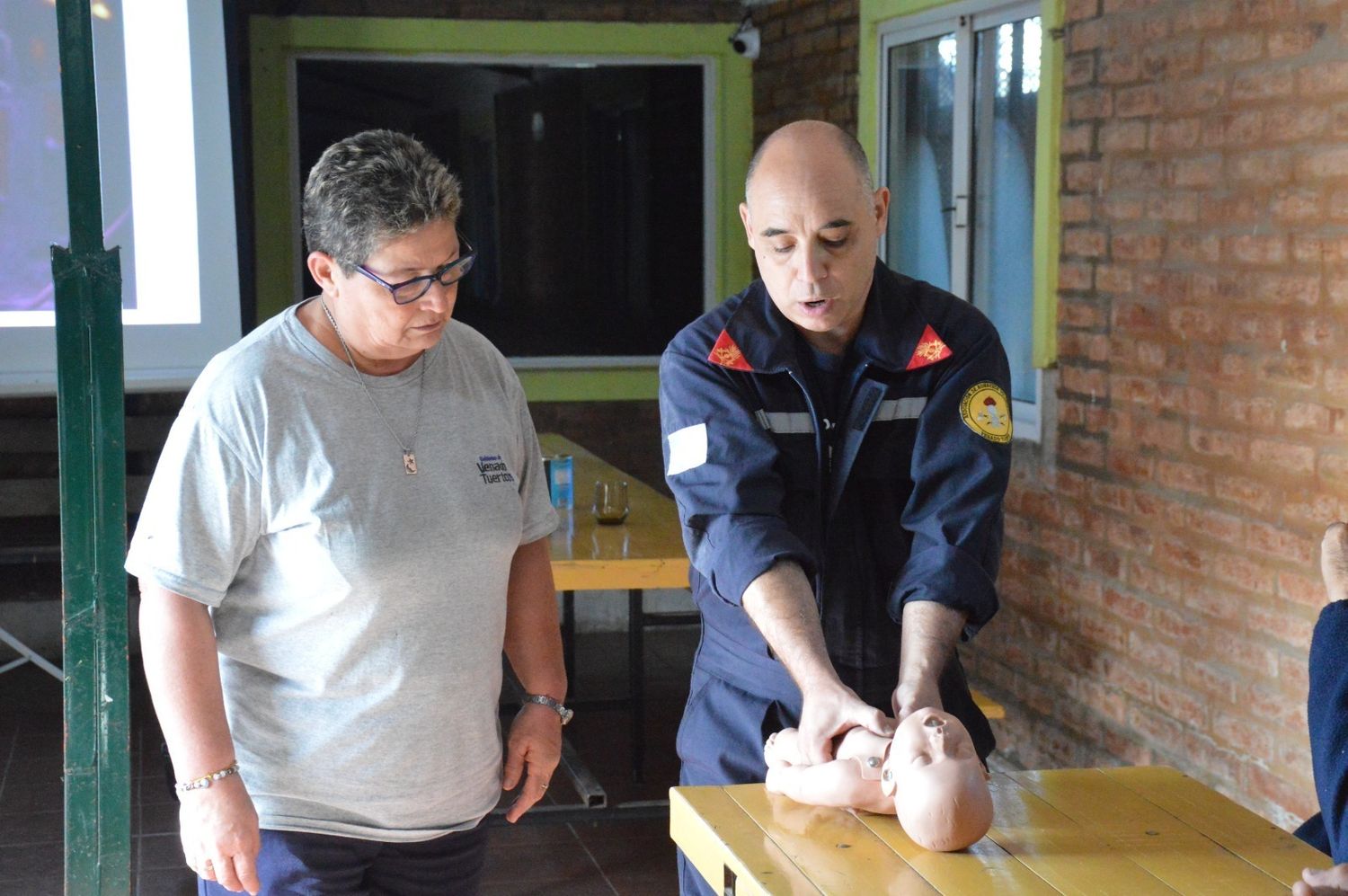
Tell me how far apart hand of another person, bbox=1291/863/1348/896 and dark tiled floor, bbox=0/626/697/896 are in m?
2.38

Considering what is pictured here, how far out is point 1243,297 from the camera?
3137 mm

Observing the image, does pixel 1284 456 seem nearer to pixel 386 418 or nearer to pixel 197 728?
pixel 386 418

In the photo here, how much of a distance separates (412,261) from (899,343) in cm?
65

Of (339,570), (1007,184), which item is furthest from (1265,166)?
(339,570)

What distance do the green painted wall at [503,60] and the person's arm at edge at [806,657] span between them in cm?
444

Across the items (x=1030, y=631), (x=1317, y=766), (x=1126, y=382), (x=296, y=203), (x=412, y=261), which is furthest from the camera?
(x=296, y=203)

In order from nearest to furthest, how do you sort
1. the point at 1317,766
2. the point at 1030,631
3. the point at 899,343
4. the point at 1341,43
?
the point at 1317,766, the point at 899,343, the point at 1341,43, the point at 1030,631

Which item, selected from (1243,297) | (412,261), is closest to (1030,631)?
(1243,297)

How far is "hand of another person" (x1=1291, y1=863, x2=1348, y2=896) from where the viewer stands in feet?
4.66

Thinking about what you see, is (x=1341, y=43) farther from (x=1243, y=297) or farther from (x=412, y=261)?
(x=412, y=261)

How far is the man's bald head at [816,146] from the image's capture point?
1.87 m

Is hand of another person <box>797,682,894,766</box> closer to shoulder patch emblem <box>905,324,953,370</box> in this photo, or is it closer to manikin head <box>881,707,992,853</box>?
manikin head <box>881,707,992,853</box>

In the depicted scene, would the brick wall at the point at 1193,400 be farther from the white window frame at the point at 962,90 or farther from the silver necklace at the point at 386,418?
the silver necklace at the point at 386,418

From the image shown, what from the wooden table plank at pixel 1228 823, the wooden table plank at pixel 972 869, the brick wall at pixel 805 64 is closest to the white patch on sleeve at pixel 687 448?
the wooden table plank at pixel 972 869
